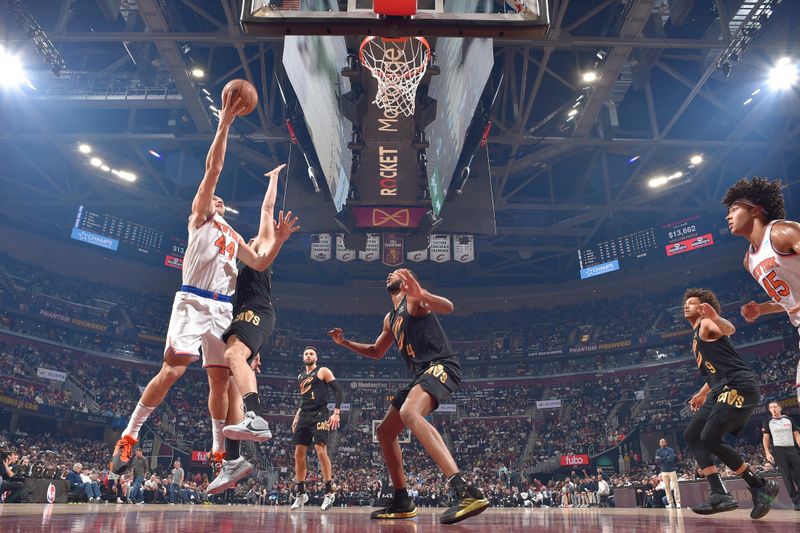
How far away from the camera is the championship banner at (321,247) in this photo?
57.6 ft

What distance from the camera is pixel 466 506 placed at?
12.3 feet

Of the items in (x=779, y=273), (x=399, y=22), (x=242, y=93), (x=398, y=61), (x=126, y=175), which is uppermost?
(x=126, y=175)

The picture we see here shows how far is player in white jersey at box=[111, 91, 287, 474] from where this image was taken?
14.3 feet

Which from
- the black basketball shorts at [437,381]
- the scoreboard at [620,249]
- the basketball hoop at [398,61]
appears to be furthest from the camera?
the scoreboard at [620,249]

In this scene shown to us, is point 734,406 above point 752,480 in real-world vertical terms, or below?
above

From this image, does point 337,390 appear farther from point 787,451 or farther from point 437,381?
point 787,451

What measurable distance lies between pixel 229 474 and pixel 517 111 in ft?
48.3

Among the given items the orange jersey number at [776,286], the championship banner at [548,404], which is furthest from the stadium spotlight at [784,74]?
the championship banner at [548,404]

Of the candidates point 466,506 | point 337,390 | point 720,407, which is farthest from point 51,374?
point 720,407

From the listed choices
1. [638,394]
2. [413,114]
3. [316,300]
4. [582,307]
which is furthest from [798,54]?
[316,300]

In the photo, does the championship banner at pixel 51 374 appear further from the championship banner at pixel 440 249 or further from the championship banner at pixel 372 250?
the championship banner at pixel 440 249

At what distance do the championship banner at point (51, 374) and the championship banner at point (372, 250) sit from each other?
52.2 feet

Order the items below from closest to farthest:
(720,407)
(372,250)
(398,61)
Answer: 1. (720,407)
2. (398,61)
3. (372,250)

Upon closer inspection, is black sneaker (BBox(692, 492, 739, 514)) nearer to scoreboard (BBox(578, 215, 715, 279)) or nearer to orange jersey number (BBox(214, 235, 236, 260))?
orange jersey number (BBox(214, 235, 236, 260))
